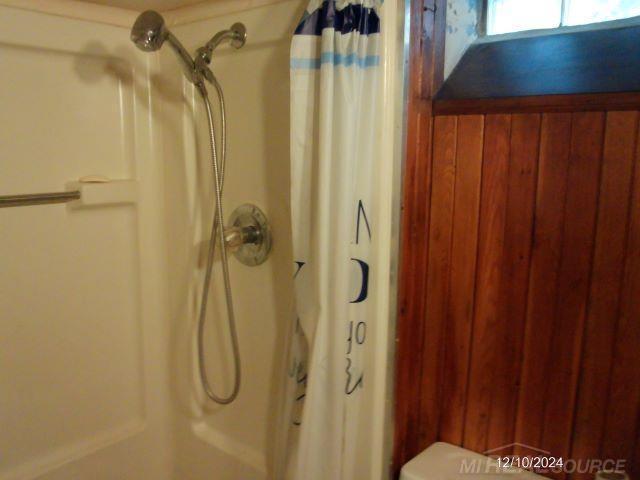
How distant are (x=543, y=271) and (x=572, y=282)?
6 cm

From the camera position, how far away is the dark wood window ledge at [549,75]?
40.4 inches

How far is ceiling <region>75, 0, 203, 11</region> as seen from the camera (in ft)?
4.67

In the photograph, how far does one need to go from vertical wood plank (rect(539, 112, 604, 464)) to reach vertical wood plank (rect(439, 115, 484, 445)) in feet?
0.63

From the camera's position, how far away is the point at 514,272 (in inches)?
46.9

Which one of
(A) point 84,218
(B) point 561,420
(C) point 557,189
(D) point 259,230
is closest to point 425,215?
(C) point 557,189

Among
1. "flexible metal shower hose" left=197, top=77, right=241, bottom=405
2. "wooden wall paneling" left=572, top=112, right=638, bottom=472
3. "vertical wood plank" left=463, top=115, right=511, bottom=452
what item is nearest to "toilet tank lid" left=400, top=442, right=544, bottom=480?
"vertical wood plank" left=463, top=115, right=511, bottom=452

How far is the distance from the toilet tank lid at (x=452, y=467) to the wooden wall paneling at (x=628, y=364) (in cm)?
20

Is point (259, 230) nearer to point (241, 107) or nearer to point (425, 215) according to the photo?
point (241, 107)

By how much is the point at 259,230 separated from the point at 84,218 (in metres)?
0.54

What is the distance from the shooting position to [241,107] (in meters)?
1.39

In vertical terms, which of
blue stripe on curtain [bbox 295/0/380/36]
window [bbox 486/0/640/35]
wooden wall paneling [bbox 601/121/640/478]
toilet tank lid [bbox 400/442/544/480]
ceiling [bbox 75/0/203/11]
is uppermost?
ceiling [bbox 75/0/203/11]

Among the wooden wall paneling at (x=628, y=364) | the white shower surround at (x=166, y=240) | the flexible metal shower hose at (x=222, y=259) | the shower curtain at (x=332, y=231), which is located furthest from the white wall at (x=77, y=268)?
the wooden wall paneling at (x=628, y=364)

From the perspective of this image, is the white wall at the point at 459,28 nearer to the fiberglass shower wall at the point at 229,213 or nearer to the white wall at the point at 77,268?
Answer: the fiberglass shower wall at the point at 229,213

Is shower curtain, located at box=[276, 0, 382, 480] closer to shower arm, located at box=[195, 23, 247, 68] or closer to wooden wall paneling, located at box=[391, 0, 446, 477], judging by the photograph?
wooden wall paneling, located at box=[391, 0, 446, 477]
